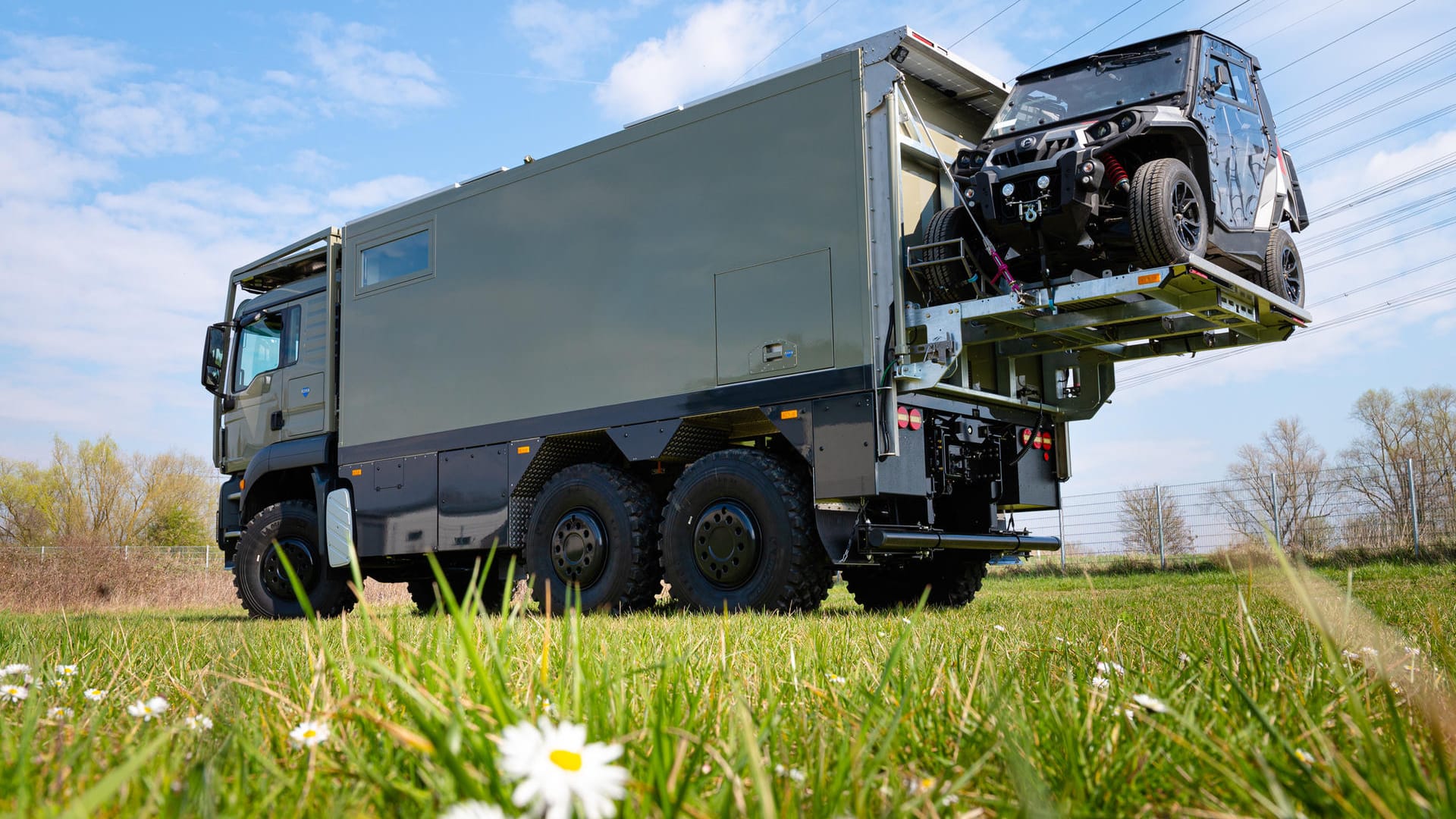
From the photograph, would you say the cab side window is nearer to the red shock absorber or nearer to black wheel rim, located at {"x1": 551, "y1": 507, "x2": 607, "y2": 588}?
black wheel rim, located at {"x1": 551, "y1": 507, "x2": 607, "y2": 588}

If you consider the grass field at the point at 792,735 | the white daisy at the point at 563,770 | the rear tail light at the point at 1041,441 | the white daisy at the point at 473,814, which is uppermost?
the rear tail light at the point at 1041,441

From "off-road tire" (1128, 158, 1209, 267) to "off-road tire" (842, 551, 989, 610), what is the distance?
11.4 ft

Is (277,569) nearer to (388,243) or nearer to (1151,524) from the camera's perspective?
(388,243)

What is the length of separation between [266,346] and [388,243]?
225 cm

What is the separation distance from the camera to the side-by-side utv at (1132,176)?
19.2ft

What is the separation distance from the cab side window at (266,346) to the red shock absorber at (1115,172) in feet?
25.1

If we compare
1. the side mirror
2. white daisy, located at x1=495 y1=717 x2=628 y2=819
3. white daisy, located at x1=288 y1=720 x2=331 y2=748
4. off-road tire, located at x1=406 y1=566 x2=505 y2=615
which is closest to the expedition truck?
off-road tire, located at x1=406 y1=566 x2=505 y2=615

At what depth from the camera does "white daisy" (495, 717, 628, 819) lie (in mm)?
743

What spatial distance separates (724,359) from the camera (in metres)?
7.23

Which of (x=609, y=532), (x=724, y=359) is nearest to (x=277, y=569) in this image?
(x=609, y=532)

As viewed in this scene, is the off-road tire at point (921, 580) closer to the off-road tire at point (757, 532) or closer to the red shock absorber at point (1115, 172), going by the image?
the off-road tire at point (757, 532)

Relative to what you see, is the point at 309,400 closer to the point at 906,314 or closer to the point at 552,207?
the point at 552,207

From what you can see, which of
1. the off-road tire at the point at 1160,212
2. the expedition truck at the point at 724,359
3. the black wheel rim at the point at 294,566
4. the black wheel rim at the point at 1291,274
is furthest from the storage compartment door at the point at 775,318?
the black wheel rim at the point at 294,566

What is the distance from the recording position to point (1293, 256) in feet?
22.4
